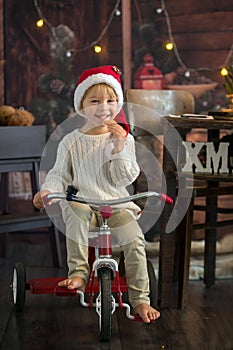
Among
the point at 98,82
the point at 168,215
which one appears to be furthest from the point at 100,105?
the point at 168,215

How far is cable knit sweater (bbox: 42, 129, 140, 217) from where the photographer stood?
2.75 meters

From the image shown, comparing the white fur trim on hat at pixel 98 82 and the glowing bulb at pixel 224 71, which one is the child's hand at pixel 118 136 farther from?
the glowing bulb at pixel 224 71

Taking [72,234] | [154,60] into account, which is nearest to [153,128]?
[72,234]

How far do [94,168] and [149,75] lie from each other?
2.24 meters

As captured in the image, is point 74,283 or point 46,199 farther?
point 74,283

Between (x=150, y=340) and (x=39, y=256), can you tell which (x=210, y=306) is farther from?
(x=39, y=256)

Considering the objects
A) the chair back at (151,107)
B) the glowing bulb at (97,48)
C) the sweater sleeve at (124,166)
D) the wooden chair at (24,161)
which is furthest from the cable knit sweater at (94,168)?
the glowing bulb at (97,48)

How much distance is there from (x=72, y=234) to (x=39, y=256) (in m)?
1.44

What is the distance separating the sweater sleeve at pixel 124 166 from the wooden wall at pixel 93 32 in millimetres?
2232

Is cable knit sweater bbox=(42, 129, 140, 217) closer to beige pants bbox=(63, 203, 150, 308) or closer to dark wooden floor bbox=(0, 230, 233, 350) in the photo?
beige pants bbox=(63, 203, 150, 308)

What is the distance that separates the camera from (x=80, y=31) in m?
4.86

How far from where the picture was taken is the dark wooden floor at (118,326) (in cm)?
263

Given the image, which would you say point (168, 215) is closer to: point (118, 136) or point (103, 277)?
point (118, 136)

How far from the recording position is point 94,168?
280 cm
